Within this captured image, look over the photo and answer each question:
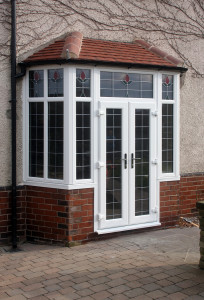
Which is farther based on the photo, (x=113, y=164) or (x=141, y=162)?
(x=141, y=162)

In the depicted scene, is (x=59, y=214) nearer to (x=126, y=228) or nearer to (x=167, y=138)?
(x=126, y=228)

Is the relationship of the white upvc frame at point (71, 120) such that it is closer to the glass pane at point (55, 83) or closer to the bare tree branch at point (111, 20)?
the glass pane at point (55, 83)

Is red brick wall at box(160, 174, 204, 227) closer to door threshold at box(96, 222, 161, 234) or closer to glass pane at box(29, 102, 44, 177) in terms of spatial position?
door threshold at box(96, 222, 161, 234)

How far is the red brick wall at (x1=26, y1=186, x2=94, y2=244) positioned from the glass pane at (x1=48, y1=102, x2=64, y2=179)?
12.2 inches

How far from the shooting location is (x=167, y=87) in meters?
7.41

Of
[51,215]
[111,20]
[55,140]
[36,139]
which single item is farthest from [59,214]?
[111,20]

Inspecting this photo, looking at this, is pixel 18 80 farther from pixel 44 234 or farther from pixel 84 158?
pixel 44 234

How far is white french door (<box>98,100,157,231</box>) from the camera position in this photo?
675cm

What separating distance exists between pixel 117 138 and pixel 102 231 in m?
1.50

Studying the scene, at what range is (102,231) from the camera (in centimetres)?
670

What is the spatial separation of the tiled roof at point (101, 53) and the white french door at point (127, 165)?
0.72 meters

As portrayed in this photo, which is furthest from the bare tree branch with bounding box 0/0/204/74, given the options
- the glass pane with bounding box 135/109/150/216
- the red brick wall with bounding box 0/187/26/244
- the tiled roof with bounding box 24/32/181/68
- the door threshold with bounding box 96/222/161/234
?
the door threshold with bounding box 96/222/161/234

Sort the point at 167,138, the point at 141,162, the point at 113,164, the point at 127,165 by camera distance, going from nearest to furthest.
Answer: the point at 113,164 → the point at 127,165 → the point at 141,162 → the point at 167,138

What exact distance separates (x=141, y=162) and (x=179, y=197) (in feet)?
4.39
